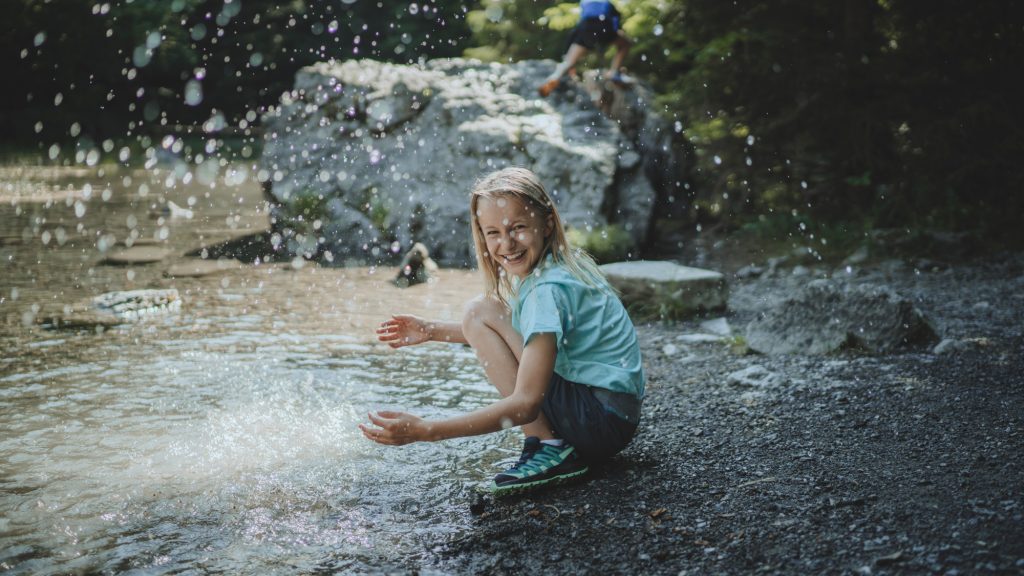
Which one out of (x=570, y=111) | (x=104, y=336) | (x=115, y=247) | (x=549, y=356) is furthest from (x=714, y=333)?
(x=115, y=247)

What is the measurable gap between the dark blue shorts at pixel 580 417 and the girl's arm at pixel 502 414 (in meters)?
0.20

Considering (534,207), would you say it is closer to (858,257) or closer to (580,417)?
(580,417)

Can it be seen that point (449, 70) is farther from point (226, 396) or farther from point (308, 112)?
point (226, 396)

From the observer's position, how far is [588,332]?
2898 mm

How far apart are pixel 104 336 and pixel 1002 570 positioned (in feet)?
16.2

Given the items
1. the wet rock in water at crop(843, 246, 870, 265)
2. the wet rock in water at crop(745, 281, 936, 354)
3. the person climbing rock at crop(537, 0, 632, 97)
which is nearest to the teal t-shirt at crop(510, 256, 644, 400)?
the wet rock in water at crop(745, 281, 936, 354)

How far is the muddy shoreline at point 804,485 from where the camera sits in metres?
2.25

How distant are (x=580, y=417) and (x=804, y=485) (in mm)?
760

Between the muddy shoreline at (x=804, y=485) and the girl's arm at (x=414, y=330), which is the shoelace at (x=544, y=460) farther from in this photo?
the girl's arm at (x=414, y=330)

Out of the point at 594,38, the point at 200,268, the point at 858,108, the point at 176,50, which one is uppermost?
the point at 176,50

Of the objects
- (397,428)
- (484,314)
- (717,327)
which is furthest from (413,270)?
(397,428)

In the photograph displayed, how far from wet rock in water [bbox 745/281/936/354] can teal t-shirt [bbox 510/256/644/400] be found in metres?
1.87

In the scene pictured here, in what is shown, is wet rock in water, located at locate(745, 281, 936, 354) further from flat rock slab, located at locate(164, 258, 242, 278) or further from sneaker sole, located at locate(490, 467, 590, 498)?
flat rock slab, located at locate(164, 258, 242, 278)

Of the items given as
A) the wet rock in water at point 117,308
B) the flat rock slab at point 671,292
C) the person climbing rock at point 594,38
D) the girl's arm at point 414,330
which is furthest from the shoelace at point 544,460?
the person climbing rock at point 594,38
